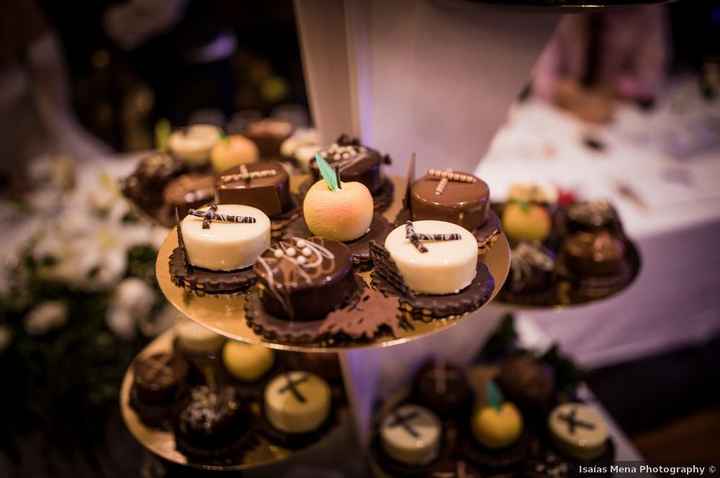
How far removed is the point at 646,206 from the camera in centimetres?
278

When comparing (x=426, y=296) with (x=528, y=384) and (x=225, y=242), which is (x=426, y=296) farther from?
(x=528, y=384)

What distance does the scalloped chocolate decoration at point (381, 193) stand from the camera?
4.45 ft

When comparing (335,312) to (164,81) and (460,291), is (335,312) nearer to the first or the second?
(460,291)

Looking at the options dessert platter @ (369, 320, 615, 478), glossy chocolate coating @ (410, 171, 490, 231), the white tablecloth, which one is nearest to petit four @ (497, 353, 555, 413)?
dessert platter @ (369, 320, 615, 478)

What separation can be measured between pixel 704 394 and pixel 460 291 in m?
2.49

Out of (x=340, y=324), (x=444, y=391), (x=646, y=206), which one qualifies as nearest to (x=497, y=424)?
(x=444, y=391)

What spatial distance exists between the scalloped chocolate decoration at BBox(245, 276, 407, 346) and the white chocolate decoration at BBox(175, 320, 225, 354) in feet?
2.43

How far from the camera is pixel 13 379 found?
2.38 meters

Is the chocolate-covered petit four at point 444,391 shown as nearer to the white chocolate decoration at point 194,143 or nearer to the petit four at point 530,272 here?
the petit four at point 530,272

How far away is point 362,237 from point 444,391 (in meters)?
0.81

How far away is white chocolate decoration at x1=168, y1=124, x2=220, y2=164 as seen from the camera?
5.97 ft

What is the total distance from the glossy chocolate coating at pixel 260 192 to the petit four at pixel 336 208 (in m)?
0.13

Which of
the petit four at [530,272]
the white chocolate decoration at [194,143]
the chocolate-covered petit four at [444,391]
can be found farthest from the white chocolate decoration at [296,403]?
the white chocolate decoration at [194,143]

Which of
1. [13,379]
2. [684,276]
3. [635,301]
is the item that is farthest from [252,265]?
[684,276]
